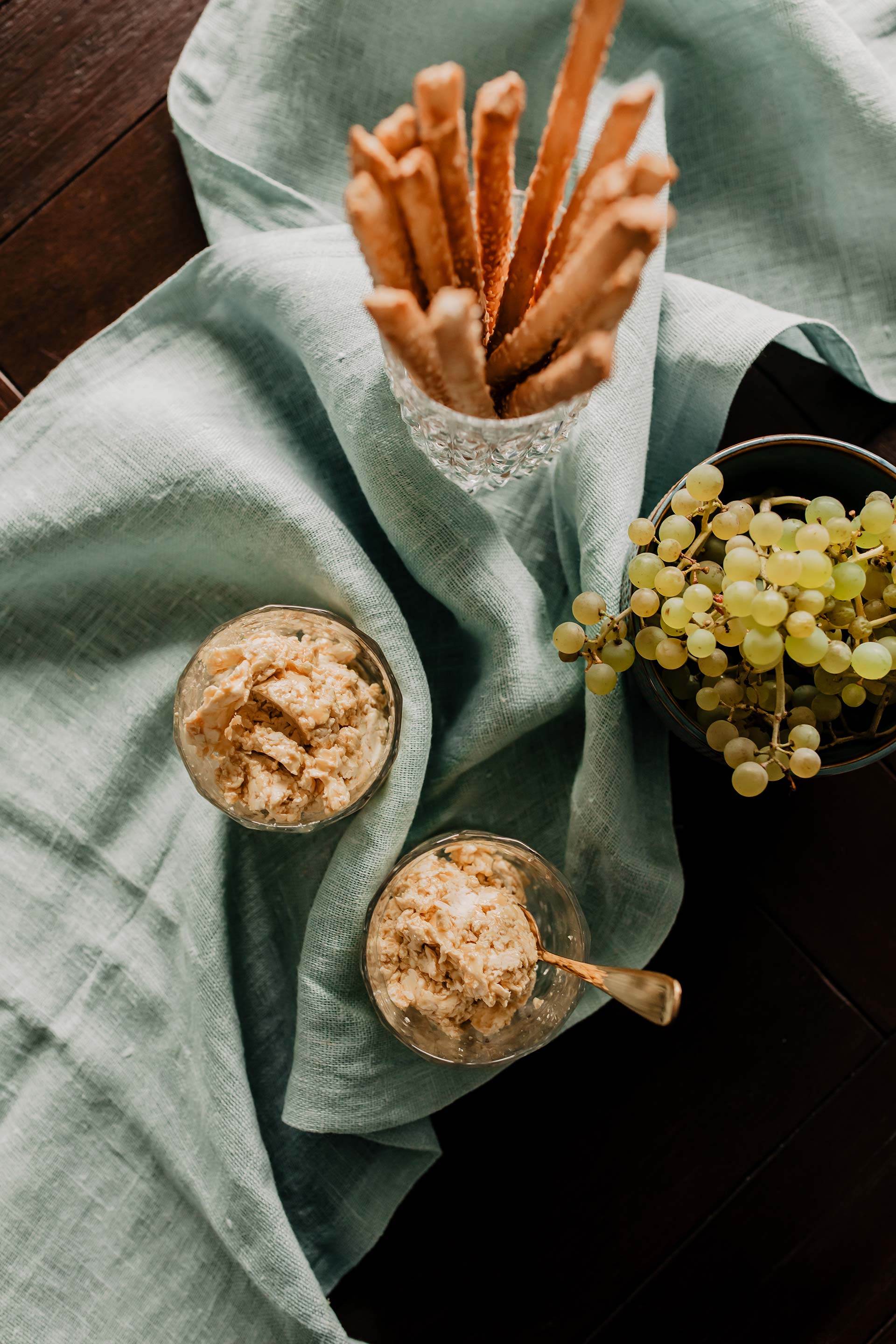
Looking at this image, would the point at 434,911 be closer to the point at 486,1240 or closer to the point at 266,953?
the point at 266,953

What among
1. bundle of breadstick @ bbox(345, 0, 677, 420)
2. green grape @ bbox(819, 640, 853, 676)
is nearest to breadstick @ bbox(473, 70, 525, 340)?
bundle of breadstick @ bbox(345, 0, 677, 420)

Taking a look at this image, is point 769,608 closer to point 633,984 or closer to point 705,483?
point 705,483

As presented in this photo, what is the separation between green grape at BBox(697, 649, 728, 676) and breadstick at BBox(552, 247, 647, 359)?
18 centimetres

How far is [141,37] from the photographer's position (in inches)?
26.3

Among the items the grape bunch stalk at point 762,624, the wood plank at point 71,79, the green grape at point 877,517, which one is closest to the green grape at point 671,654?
the grape bunch stalk at point 762,624

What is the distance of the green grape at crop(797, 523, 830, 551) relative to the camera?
0.44 meters

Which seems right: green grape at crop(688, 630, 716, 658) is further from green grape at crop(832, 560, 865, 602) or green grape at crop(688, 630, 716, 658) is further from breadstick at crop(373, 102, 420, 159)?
breadstick at crop(373, 102, 420, 159)

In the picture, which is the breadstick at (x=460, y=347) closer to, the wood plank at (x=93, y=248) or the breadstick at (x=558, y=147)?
the breadstick at (x=558, y=147)

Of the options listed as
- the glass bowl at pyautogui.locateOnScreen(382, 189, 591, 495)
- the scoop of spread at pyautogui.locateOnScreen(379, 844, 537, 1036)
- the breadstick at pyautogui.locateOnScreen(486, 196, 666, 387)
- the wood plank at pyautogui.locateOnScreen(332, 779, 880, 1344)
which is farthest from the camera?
the wood plank at pyautogui.locateOnScreen(332, 779, 880, 1344)

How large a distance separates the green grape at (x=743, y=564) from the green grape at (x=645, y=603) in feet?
0.13

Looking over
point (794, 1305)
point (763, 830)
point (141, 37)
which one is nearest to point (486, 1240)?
point (794, 1305)

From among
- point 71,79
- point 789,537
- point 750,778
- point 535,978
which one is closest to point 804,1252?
point 535,978

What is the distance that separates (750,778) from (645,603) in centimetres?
10

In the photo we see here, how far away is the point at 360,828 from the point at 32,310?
45 cm
